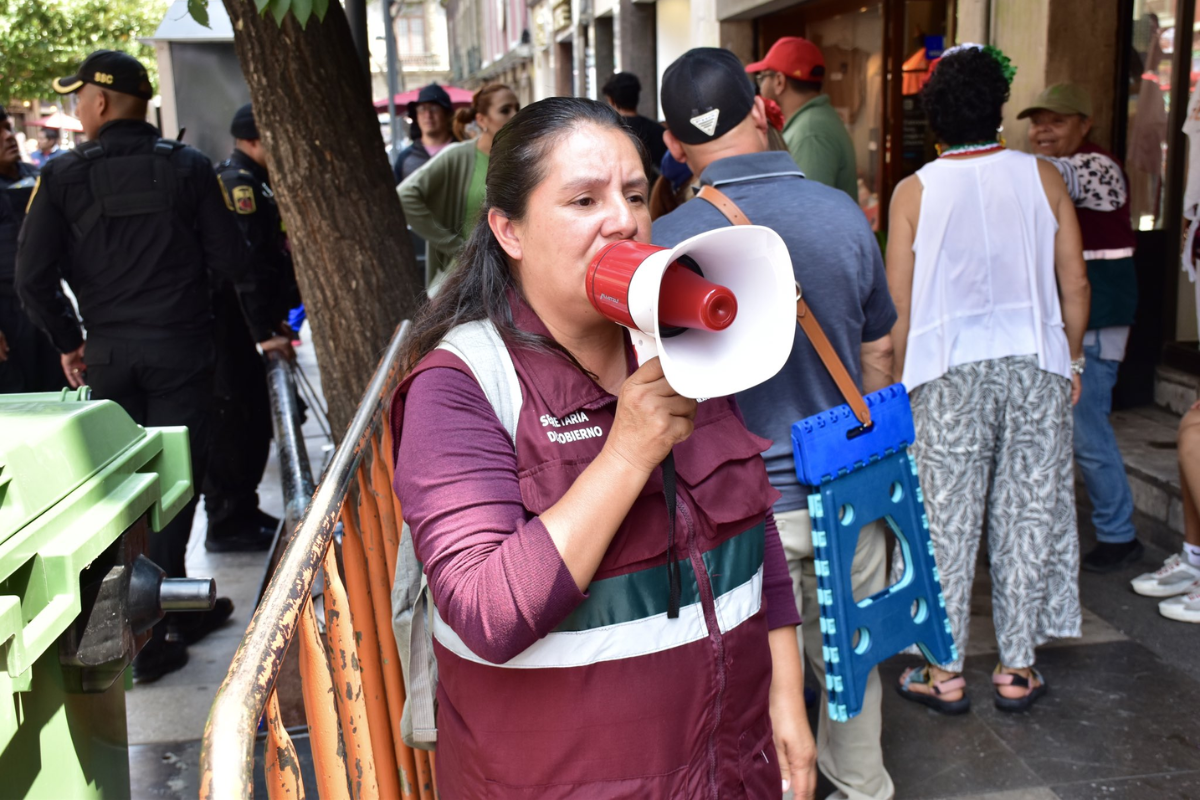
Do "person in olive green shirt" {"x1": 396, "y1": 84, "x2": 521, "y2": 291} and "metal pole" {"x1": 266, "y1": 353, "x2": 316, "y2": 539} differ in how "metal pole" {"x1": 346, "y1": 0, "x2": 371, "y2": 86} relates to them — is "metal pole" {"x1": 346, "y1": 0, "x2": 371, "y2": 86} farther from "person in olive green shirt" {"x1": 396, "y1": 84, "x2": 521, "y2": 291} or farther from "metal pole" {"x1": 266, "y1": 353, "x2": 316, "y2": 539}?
"metal pole" {"x1": 266, "y1": 353, "x2": 316, "y2": 539}

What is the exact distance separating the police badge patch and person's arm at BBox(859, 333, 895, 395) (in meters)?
3.61

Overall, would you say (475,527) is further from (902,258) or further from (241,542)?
(241,542)

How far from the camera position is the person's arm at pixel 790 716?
77.0 inches

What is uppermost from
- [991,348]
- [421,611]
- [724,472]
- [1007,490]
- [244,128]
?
Result: [244,128]

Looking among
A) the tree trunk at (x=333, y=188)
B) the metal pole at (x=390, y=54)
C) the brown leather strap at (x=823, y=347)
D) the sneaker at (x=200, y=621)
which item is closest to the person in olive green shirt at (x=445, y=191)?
the tree trunk at (x=333, y=188)

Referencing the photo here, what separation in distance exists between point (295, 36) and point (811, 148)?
231 cm

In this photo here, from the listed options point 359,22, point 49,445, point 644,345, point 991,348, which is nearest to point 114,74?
point 359,22

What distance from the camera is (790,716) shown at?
6.42ft

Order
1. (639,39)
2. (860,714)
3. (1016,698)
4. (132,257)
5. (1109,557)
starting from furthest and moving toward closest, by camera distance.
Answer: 1. (639,39)
2. (1109,557)
3. (132,257)
4. (1016,698)
5. (860,714)

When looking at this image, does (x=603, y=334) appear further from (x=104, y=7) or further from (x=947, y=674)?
(x=104, y=7)

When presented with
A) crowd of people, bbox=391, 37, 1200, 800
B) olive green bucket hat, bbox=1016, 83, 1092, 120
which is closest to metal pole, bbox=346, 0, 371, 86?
crowd of people, bbox=391, 37, 1200, 800

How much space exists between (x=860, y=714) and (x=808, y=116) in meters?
3.02

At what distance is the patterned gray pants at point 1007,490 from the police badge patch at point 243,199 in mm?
3480

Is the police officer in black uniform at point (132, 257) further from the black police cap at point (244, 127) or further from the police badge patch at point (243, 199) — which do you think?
the black police cap at point (244, 127)
